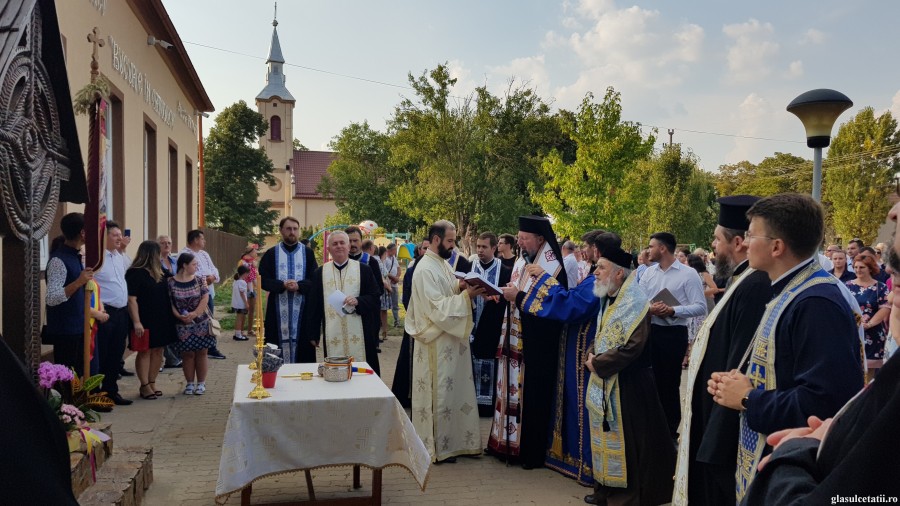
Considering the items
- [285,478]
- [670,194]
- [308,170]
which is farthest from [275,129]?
[285,478]

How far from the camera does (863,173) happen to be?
3531cm

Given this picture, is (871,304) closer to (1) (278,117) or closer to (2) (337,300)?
(2) (337,300)

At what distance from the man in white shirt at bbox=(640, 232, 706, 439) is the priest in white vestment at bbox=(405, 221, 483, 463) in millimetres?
1864

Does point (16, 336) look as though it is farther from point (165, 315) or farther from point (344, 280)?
point (165, 315)

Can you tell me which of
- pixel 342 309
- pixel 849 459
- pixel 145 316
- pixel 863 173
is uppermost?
pixel 863 173

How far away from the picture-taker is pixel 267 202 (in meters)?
42.8

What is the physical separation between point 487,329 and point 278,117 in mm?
60003

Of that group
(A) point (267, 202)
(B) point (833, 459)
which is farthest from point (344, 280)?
(A) point (267, 202)

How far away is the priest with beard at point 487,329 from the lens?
7.14 metres

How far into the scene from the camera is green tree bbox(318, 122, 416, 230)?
156 ft

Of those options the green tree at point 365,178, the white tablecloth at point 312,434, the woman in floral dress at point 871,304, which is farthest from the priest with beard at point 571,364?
the green tree at point 365,178

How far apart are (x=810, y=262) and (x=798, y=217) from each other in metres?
0.20

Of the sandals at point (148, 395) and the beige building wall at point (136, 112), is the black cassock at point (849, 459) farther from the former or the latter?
the beige building wall at point (136, 112)

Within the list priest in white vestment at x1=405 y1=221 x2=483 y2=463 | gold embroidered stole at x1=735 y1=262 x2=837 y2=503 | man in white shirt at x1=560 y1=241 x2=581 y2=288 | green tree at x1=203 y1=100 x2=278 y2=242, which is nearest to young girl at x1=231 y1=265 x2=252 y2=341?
man in white shirt at x1=560 y1=241 x2=581 y2=288
